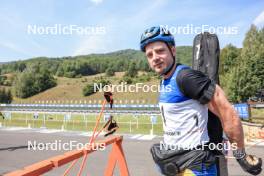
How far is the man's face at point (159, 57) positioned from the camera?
247 centimetres

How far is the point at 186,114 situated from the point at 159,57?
50 cm

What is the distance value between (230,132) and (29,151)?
38.7 feet

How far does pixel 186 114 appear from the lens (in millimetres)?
2357

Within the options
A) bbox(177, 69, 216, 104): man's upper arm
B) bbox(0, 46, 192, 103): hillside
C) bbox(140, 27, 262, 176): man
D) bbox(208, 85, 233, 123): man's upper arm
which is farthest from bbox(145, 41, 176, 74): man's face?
bbox(0, 46, 192, 103): hillside

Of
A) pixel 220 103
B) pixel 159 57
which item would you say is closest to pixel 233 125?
pixel 220 103

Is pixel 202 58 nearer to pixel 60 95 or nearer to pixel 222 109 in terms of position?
pixel 222 109

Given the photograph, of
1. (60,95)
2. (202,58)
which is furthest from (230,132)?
(60,95)

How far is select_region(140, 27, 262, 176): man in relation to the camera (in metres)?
2.22

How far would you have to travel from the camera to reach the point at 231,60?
2699 inches

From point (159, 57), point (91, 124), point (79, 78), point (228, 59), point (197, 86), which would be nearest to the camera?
point (197, 86)

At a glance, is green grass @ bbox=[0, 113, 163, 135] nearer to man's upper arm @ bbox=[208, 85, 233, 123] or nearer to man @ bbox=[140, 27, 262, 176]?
man @ bbox=[140, 27, 262, 176]

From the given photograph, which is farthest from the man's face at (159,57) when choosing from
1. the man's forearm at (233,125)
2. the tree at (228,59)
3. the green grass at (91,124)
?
the tree at (228,59)

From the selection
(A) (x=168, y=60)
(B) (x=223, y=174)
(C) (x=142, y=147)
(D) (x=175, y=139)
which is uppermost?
(A) (x=168, y=60)

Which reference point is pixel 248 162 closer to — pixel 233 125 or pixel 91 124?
pixel 233 125
